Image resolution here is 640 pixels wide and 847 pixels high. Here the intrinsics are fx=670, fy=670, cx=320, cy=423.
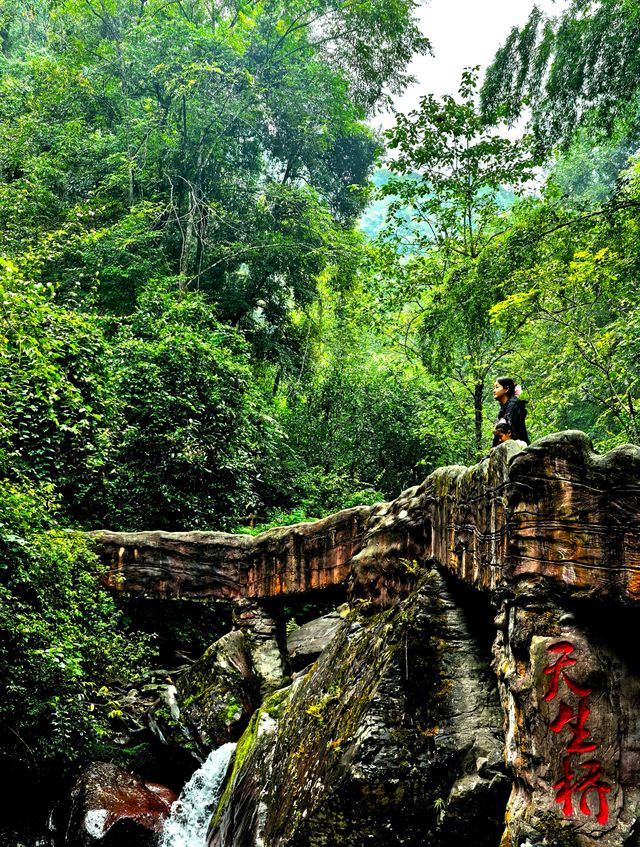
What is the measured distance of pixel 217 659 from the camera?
25.5ft

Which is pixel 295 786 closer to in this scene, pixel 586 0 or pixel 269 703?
pixel 269 703

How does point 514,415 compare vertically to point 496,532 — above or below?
above

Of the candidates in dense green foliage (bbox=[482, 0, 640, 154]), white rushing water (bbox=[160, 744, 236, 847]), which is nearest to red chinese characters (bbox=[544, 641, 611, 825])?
white rushing water (bbox=[160, 744, 236, 847])

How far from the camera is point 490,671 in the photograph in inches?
166

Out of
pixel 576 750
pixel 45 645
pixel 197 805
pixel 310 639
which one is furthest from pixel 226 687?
pixel 576 750

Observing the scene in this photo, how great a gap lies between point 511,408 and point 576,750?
309 cm

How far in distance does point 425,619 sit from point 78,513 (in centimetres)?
742

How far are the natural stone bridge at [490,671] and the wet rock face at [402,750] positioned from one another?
0.04 feet

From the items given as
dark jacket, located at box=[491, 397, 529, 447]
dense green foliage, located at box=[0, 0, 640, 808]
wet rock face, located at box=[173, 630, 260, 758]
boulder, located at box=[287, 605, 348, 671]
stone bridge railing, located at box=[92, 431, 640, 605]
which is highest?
dense green foliage, located at box=[0, 0, 640, 808]

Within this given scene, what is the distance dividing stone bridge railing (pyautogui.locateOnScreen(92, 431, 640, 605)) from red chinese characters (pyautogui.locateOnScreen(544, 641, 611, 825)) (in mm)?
407

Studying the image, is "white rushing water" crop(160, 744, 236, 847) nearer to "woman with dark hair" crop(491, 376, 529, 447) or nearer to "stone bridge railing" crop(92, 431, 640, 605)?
"stone bridge railing" crop(92, 431, 640, 605)

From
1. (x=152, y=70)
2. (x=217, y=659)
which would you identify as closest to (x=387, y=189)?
(x=152, y=70)

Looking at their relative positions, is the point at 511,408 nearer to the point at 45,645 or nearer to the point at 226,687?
the point at 226,687

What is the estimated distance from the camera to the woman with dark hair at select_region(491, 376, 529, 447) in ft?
18.3
